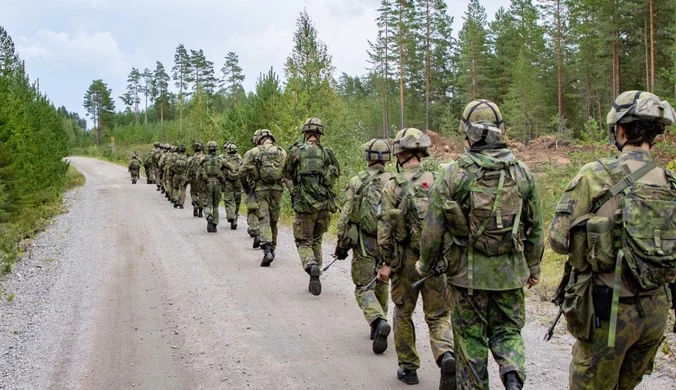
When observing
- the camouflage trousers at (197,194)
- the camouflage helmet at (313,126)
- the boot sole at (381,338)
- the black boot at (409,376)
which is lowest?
the black boot at (409,376)

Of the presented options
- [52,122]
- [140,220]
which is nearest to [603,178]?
[140,220]

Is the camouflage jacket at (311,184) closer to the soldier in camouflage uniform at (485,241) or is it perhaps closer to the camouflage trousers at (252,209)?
the camouflage trousers at (252,209)

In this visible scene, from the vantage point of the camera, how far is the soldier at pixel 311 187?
28.2 feet

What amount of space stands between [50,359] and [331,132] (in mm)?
13748

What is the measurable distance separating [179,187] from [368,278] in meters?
15.3

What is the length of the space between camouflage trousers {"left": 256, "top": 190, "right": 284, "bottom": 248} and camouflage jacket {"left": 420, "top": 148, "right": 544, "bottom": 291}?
21.6ft

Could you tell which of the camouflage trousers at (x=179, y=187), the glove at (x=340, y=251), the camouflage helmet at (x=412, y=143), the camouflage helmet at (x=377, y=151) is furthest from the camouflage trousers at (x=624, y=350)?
the camouflage trousers at (x=179, y=187)

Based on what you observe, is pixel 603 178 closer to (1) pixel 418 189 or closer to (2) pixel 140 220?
(1) pixel 418 189

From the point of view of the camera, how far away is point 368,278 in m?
6.40

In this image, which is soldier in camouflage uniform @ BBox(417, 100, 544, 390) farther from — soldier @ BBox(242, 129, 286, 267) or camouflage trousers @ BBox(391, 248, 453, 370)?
soldier @ BBox(242, 129, 286, 267)

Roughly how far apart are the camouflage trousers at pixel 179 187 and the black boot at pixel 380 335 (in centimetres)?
1551

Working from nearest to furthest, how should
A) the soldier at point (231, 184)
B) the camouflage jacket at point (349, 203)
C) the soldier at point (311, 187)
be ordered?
the camouflage jacket at point (349, 203), the soldier at point (311, 187), the soldier at point (231, 184)

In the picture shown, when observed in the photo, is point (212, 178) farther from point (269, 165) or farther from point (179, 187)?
point (179, 187)

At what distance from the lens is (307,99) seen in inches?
788
